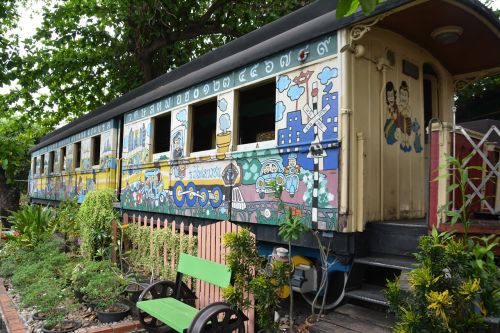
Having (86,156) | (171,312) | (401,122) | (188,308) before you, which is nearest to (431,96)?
(401,122)

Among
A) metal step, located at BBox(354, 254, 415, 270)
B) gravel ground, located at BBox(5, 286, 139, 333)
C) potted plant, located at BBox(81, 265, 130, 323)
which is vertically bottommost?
gravel ground, located at BBox(5, 286, 139, 333)

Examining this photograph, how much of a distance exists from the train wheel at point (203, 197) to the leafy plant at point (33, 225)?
12.5 feet

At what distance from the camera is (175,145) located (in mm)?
6445

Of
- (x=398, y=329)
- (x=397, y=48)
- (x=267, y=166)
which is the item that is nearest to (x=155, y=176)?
(x=267, y=166)

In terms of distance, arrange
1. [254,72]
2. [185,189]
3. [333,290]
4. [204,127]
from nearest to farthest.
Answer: [333,290]
[254,72]
[185,189]
[204,127]

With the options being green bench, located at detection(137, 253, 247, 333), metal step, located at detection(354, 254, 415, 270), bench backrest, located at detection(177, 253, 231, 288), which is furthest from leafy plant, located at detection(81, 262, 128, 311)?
metal step, located at detection(354, 254, 415, 270)

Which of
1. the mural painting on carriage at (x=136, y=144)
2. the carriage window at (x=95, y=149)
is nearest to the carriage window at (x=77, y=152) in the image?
the carriage window at (x=95, y=149)

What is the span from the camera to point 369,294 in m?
3.61

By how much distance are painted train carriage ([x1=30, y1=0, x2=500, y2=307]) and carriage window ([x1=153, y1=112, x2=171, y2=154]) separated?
0.93 m

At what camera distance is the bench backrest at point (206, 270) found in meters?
3.58

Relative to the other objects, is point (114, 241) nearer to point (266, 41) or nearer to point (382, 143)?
point (266, 41)

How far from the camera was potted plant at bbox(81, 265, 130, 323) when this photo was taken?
4.32 meters

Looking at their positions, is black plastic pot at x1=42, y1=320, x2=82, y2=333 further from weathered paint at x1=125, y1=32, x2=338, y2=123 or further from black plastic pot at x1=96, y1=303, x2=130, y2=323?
weathered paint at x1=125, y1=32, x2=338, y2=123

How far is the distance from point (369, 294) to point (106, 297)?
9.56ft
